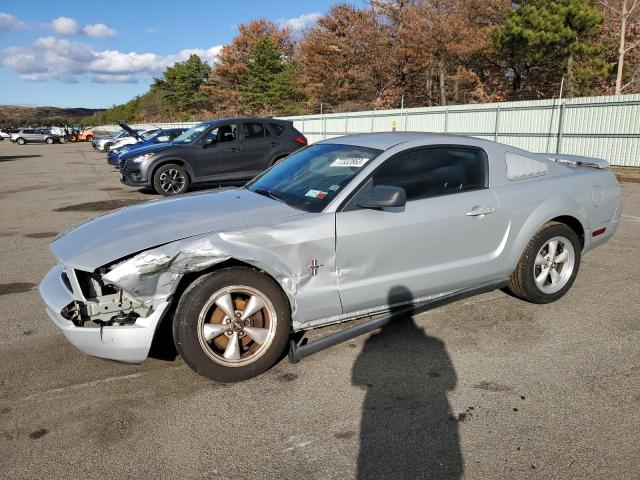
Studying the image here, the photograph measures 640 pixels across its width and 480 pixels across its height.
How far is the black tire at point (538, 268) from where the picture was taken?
423 centimetres

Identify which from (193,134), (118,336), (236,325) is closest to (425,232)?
(236,325)

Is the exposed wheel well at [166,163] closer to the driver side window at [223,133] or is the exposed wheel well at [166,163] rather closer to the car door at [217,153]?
the car door at [217,153]

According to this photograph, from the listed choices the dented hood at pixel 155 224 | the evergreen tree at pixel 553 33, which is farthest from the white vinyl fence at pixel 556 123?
the dented hood at pixel 155 224

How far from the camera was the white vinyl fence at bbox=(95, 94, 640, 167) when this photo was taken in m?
15.3

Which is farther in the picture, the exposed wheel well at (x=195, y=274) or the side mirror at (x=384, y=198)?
the side mirror at (x=384, y=198)

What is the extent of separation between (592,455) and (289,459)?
59.2 inches

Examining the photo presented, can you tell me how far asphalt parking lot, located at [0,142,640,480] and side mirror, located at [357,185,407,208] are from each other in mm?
1080

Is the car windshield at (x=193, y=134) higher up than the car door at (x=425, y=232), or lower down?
A: higher up

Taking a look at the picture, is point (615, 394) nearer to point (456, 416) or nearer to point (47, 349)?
point (456, 416)

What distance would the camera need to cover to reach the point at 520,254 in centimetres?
418

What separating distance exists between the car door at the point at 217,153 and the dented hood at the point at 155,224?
733 centimetres

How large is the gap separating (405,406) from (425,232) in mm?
1267

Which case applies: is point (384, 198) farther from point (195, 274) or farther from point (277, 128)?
point (277, 128)

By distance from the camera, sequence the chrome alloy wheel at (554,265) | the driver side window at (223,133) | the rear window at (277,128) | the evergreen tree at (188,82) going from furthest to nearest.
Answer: the evergreen tree at (188,82), the rear window at (277,128), the driver side window at (223,133), the chrome alloy wheel at (554,265)
